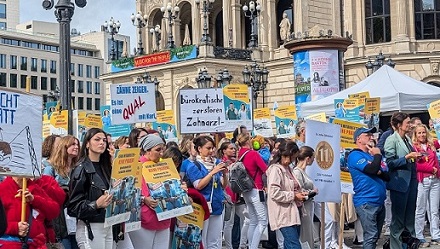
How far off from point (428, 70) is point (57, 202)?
3530 centimetres

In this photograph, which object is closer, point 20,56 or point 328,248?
point 328,248

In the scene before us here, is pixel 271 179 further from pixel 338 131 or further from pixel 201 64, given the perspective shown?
pixel 201 64

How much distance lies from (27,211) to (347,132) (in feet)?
16.9

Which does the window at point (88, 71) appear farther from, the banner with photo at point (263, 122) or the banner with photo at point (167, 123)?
the banner with photo at point (167, 123)

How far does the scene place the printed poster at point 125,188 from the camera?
6922mm

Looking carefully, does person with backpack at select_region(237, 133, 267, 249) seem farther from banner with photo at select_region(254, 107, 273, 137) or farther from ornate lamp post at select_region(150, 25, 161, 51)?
ornate lamp post at select_region(150, 25, 161, 51)

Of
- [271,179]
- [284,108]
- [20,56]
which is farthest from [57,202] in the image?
[20,56]

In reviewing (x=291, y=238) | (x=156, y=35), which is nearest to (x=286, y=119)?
(x=291, y=238)

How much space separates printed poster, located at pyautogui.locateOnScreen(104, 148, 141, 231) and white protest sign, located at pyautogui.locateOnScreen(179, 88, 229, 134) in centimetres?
554

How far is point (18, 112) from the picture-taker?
607cm

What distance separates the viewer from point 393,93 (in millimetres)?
17609

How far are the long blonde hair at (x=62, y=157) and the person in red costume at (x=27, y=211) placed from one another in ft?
4.12

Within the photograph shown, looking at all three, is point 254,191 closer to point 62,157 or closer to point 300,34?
point 62,157

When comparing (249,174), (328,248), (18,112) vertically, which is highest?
(18,112)
